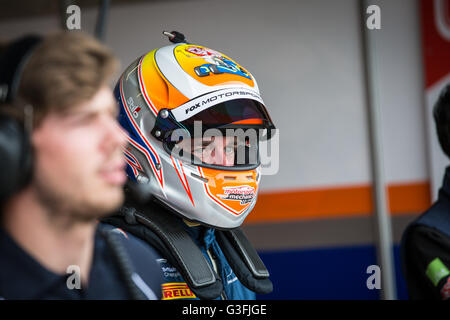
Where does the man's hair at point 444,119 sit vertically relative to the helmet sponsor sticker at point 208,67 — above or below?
below

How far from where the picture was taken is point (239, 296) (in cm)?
129

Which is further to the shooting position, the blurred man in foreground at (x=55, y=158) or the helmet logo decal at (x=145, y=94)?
the helmet logo decal at (x=145, y=94)

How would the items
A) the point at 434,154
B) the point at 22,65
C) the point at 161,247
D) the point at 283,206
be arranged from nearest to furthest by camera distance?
the point at 22,65 → the point at 161,247 → the point at 434,154 → the point at 283,206

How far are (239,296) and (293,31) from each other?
190cm

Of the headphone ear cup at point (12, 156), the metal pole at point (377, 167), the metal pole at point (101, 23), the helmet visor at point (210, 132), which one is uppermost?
the metal pole at point (101, 23)

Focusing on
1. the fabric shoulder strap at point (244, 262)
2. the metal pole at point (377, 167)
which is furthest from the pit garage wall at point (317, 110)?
the fabric shoulder strap at point (244, 262)

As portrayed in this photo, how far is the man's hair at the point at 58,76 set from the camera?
2.36ft

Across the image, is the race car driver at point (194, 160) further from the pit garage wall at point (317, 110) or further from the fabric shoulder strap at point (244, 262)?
the pit garage wall at point (317, 110)

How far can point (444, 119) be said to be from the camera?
4.73 ft

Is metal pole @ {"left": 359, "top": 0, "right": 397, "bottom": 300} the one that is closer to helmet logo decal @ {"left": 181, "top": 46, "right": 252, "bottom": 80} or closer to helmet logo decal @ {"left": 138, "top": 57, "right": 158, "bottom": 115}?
helmet logo decal @ {"left": 181, "top": 46, "right": 252, "bottom": 80}

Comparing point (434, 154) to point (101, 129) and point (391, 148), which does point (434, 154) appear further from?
point (101, 129)

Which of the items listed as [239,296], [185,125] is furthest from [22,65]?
[239,296]

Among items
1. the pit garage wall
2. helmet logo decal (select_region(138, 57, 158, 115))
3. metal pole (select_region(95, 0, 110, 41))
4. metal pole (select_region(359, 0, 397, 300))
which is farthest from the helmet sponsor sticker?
metal pole (select_region(359, 0, 397, 300))

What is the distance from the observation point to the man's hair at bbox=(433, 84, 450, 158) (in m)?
1.43
